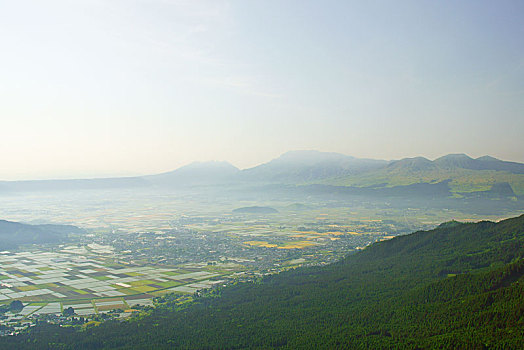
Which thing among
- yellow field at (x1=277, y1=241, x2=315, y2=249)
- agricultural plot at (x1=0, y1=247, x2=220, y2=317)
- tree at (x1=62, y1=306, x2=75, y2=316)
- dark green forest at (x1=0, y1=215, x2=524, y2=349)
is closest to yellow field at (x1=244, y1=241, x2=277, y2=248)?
yellow field at (x1=277, y1=241, x2=315, y2=249)

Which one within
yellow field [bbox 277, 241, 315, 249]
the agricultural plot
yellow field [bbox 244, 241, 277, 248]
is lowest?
yellow field [bbox 277, 241, 315, 249]

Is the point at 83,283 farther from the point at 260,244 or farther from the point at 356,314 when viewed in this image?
the point at 260,244

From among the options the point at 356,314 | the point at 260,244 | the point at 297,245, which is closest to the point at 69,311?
the point at 356,314

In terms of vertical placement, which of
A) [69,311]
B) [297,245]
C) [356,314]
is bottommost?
[297,245]

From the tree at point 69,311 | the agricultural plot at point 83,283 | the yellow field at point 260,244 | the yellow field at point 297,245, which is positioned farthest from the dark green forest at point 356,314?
the yellow field at point 260,244

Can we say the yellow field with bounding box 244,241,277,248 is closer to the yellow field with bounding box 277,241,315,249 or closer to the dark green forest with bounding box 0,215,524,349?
the yellow field with bounding box 277,241,315,249

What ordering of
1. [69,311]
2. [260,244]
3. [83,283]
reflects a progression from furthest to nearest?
[260,244], [83,283], [69,311]

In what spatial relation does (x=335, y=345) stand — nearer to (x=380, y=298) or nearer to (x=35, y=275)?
(x=380, y=298)

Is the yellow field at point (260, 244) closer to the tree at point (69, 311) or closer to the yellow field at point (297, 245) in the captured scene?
the yellow field at point (297, 245)

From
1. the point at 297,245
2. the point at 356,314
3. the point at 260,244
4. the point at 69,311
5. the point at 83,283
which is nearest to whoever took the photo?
the point at 356,314

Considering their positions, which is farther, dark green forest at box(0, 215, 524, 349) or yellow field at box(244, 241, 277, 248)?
yellow field at box(244, 241, 277, 248)
